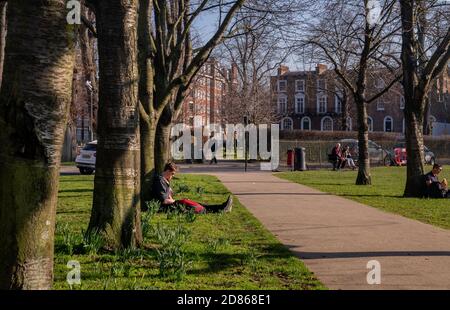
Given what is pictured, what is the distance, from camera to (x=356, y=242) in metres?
8.51

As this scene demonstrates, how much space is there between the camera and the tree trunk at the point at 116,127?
24.2ft

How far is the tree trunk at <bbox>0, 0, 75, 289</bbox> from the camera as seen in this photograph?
4266 millimetres

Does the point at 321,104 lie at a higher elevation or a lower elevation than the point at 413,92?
higher

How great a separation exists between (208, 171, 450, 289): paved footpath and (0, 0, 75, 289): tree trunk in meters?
3.02

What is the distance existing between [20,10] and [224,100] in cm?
5830

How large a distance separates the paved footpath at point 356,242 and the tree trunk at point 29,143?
302 centimetres

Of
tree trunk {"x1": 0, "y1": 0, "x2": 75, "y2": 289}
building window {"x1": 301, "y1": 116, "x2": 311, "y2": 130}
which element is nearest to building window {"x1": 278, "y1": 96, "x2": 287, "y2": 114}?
building window {"x1": 301, "y1": 116, "x2": 311, "y2": 130}

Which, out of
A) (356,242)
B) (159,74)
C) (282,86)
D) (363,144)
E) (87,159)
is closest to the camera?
(356,242)

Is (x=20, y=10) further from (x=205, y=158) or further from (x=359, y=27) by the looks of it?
(x=205, y=158)

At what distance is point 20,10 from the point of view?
4398mm

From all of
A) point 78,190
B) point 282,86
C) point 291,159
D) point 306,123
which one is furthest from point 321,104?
point 78,190

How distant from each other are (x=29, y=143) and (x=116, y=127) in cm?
315

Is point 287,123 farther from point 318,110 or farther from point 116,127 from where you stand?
point 116,127

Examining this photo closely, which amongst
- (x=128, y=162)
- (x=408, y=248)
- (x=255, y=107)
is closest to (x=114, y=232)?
(x=128, y=162)
